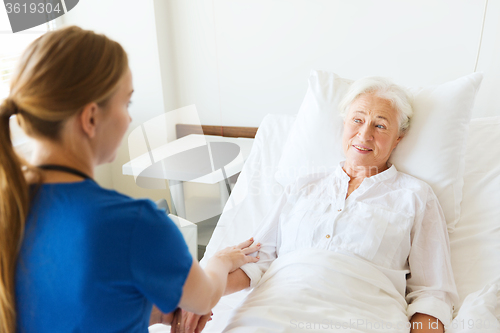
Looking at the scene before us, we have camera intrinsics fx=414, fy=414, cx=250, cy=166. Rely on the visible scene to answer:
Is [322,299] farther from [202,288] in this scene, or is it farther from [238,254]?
[202,288]

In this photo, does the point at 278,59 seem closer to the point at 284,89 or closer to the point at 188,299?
the point at 284,89

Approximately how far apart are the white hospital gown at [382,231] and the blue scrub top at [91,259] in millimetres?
584


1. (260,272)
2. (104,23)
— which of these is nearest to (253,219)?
(260,272)

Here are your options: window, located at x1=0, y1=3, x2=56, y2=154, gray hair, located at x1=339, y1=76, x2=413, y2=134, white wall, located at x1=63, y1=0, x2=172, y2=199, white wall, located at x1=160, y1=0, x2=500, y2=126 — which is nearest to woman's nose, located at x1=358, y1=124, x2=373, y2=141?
gray hair, located at x1=339, y1=76, x2=413, y2=134

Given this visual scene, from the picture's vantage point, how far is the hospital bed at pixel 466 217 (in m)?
1.15

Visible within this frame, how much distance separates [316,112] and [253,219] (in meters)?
0.49

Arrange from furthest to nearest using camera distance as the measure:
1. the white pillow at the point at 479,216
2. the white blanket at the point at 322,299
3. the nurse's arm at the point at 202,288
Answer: the white pillow at the point at 479,216 → the white blanket at the point at 322,299 → the nurse's arm at the point at 202,288

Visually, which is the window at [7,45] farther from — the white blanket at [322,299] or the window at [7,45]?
the white blanket at [322,299]

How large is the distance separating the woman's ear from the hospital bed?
723 mm

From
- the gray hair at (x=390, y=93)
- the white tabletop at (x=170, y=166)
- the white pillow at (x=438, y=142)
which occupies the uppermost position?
the gray hair at (x=390, y=93)

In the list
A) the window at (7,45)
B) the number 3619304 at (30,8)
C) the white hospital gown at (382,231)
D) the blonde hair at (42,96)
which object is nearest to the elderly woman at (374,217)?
the white hospital gown at (382,231)

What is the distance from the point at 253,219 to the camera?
1.62 metres

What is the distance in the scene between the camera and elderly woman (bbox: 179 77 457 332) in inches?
46.9

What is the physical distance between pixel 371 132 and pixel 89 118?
0.98 metres
